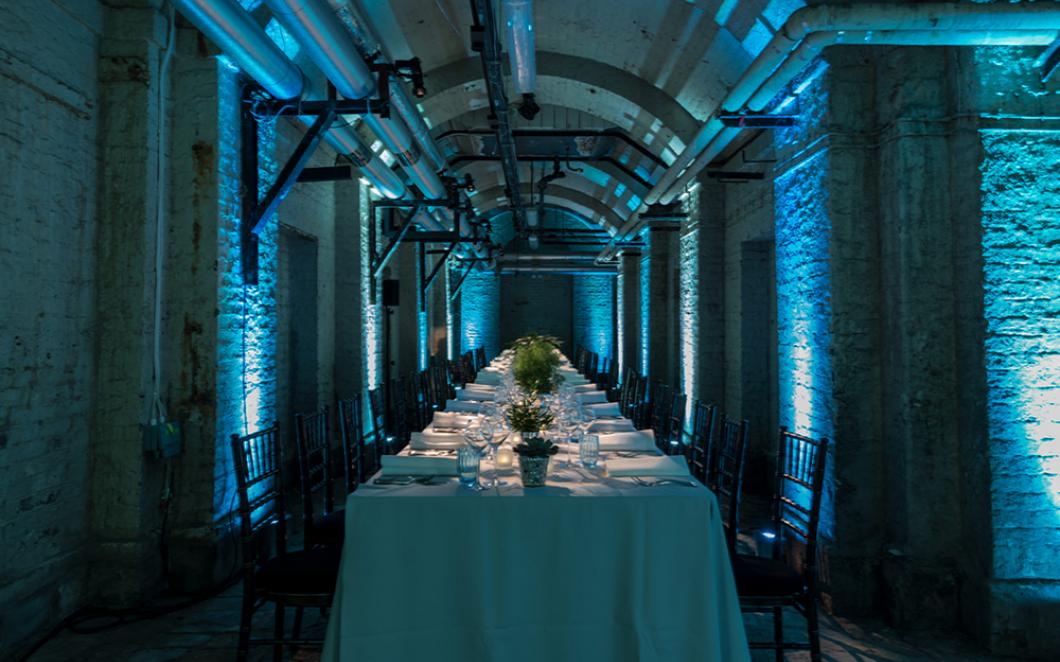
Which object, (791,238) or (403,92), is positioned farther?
(403,92)

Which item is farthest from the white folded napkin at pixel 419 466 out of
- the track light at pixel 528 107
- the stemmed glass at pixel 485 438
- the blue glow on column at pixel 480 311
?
the blue glow on column at pixel 480 311

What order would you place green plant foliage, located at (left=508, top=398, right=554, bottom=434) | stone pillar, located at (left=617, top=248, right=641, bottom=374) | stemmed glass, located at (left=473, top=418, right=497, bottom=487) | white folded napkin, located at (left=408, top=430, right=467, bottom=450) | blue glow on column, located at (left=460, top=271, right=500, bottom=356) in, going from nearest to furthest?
1. green plant foliage, located at (left=508, top=398, right=554, bottom=434)
2. stemmed glass, located at (left=473, top=418, right=497, bottom=487)
3. white folded napkin, located at (left=408, top=430, right=467, bottom=450)
4. stone pillar, located at (left=617, top=248, right=641, bottom=374)
5. blue glow on column, located at (left=460, top=271, right=500, bottom=356)

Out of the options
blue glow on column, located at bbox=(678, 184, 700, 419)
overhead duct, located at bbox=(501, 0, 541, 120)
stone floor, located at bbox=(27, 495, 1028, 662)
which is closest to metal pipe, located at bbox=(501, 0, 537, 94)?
overhead duct, located at bbox=(501, 0, 541, 120)

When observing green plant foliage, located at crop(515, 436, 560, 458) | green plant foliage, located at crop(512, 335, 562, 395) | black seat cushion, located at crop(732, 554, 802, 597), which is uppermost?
green plant foliage, located at crop(512, 335, 562, 395)

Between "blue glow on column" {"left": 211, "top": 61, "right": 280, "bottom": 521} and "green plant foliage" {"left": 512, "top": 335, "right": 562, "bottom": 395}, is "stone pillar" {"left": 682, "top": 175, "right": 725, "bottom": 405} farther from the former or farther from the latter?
"blue glow on column" {"left": 211, "top": 61, "right": 280, "bottom": 521}

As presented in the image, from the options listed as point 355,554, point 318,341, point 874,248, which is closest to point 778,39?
point 874,248

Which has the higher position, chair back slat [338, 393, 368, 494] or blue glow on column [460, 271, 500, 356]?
blue glow on column [460, 271, 500, 356]

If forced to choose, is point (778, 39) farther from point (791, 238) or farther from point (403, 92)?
point (403, 92)

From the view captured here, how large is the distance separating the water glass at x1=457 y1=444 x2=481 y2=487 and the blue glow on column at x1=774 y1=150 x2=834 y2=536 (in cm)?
218

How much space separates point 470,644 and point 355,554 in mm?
560

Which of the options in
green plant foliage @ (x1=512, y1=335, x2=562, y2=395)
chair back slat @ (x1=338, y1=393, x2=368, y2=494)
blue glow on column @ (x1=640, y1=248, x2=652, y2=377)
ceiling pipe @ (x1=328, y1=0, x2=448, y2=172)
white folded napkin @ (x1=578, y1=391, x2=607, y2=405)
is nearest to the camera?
chair back slat @ (x1=338, y1=393, x2=368, y2=494)

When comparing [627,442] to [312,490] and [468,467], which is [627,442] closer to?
[468,467]

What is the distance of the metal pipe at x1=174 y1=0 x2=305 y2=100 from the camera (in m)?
2.87

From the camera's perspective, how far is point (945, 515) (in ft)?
11.3
